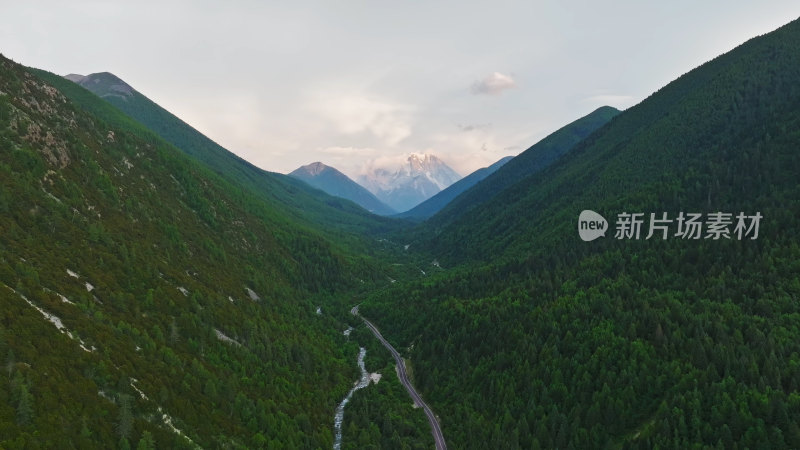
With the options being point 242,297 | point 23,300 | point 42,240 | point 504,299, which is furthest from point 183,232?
Result: point 504,299

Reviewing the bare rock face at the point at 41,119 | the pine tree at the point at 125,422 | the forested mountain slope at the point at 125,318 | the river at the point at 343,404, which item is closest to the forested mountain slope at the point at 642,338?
the river at the point at 343,404

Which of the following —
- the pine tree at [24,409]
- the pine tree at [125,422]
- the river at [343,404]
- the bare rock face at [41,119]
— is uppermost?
the bare rock face at [41,119]

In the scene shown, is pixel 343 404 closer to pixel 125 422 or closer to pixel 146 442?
pixel 146 442

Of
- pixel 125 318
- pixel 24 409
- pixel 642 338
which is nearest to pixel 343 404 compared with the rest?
pixel 125 318

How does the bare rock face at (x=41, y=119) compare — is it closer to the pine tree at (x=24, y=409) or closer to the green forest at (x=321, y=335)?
the green forest at (x=321, y=335)

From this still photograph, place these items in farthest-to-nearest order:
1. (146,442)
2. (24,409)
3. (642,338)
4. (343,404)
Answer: (343,404)
(642,338)
(146,442)
(24,409)

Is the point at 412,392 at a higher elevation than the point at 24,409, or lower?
lower

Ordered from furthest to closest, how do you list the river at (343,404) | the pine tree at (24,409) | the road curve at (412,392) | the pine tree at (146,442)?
the road curve at (412,392) → the river at (343,404) → the pine tree at (146,442) → the pine tree at (24,409)

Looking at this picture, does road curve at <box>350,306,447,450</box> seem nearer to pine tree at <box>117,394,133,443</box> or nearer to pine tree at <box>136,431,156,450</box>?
pine tree at <box>136,431,156,450</box>

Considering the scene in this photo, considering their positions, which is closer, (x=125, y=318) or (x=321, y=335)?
(x=125, y=318)

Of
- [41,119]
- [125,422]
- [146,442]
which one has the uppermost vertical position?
[41,119]
